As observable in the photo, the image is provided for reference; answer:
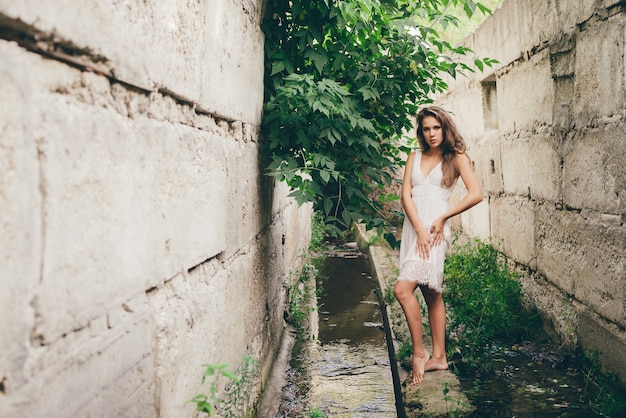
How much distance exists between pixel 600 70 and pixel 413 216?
145 centimetres

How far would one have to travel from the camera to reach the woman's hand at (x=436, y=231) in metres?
3.71

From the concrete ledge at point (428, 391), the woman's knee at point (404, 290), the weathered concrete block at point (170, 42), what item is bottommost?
the concrete ledge at point (428, 391)

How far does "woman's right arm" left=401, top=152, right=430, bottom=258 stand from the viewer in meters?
3.69

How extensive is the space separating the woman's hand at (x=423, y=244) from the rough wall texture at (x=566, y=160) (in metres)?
1.10

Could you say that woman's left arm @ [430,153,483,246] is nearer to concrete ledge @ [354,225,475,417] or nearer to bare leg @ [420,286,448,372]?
bare leg @ [420,286,448,372]

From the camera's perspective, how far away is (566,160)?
433 centimetres

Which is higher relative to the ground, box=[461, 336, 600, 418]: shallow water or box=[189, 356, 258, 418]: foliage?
box=[189, 356, 258, 418]: foliage

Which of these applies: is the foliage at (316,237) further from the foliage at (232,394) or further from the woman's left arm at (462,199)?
the foliage at (232,394)

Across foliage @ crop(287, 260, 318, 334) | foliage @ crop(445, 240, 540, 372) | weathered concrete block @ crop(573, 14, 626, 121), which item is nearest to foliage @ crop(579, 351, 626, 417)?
foliage @ crop(445, 240, 540, 372)

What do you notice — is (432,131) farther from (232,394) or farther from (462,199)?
(232,394)

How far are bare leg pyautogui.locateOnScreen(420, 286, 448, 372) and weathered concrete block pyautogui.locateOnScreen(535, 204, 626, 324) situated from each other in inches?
39.6

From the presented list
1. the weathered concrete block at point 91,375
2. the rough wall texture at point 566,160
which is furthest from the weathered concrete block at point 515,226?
the weathered concrete block at point 91,375

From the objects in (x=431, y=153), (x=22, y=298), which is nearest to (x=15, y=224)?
(x=22, y=298)

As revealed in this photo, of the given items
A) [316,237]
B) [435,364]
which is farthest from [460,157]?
[316,237]
